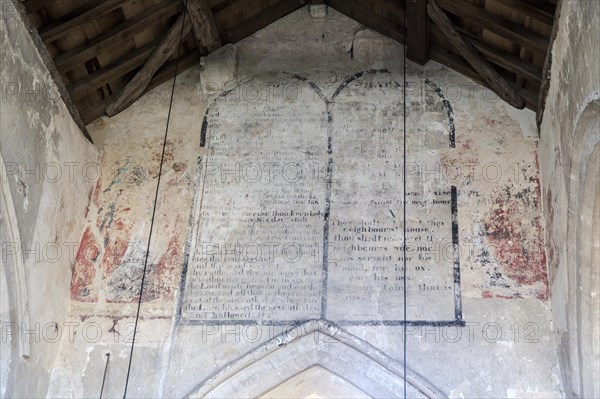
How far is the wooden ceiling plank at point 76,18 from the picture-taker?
6465 millimetres

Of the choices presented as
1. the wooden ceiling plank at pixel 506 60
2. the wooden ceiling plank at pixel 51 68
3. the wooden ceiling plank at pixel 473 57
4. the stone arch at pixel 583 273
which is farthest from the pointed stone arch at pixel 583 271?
the wooden ceiling plank at pixel 51 68

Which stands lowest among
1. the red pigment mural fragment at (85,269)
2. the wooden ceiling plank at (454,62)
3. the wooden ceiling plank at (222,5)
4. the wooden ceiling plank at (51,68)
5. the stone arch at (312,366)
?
the stone arch at (312,366)

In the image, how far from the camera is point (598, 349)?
558 cm

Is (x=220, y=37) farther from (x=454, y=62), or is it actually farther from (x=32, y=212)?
(x=32, y=212)

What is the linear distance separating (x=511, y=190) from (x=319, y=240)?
149 cm

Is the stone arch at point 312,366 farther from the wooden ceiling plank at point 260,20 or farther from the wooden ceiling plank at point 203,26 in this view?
the wooden ceiling plank at point 260,20

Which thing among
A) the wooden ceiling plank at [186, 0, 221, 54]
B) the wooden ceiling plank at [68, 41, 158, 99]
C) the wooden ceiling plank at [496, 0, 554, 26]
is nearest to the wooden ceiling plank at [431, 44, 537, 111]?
the wooden ceiling plank at [496, 0, 554, 26]

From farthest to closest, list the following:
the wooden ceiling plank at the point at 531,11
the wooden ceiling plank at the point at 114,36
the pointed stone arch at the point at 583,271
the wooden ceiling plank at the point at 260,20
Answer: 1. the wooden ceiling plank at the point at 260,20
2. the wooden ceiling plank at the point at 114,36
3. the wooden ceiling plank at the point at 531,11
4. the pointed stone arch at the point at 583,271

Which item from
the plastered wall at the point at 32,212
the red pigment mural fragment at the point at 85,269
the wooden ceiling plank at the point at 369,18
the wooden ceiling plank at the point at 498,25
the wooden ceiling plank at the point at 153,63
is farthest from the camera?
the wooden ceiling plank at the point at 369,18

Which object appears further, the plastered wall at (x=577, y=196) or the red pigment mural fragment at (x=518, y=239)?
the red pigment mural fragment at (x=518, y=239)

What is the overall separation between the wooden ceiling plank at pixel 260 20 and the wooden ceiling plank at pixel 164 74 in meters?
0.31

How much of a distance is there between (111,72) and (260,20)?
4.65 feet

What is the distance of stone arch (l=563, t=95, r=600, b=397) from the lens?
18.0 feet

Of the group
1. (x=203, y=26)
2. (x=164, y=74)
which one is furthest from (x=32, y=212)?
(x=203, y=26)
